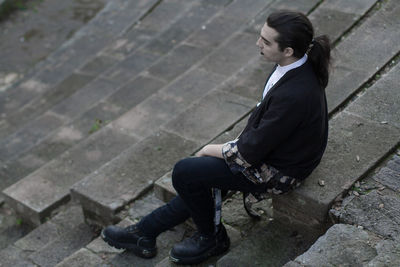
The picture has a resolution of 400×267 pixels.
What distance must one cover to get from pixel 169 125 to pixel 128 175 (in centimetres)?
68

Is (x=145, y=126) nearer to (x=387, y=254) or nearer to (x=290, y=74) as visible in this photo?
(x=290, y=74)

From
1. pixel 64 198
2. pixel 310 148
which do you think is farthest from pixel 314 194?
pixel 64 198

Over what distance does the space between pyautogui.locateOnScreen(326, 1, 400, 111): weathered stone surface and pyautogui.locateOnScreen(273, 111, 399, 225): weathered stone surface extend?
23.3 inches

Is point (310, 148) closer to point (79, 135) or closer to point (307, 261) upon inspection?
point (307, 261)

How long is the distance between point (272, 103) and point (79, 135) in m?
3.63

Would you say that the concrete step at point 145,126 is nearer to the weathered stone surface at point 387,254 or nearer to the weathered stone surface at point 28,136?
the weathered stone surface at point 28,136

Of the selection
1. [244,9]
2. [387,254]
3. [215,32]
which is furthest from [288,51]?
[244,9]

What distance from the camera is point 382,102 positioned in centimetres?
398

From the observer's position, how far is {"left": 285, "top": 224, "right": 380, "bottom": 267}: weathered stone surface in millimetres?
2678

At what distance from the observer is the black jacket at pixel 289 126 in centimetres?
279

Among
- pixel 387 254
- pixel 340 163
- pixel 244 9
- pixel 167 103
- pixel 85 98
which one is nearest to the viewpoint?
pixel 387 254

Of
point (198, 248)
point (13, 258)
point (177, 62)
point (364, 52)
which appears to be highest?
point (198, 248)

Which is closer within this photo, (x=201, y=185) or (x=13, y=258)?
(x=201, y=185)

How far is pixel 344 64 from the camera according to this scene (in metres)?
4.77
